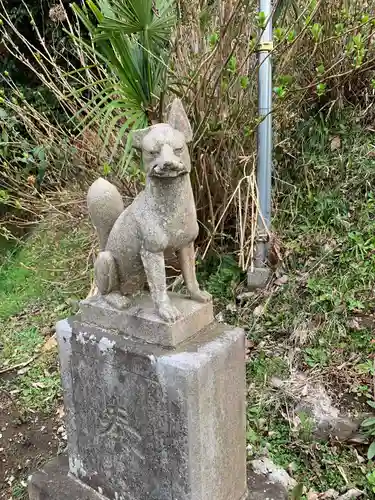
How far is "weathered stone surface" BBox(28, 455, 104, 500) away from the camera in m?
2.03

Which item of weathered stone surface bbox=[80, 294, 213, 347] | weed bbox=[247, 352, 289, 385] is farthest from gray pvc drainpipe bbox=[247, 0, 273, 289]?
weathered stone surface bbox=[80, 294, 213, 347]

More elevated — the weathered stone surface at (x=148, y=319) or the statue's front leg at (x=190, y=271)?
the statue's front leg at (x=190, y=271)

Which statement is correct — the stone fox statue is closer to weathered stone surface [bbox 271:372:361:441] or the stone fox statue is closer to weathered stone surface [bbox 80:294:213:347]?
weathered stone surface [bbox 80:294:213:347]

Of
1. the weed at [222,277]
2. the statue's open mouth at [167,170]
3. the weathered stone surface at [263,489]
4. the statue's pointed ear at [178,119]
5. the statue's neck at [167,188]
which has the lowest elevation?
the weathered stone surface at [263,489]

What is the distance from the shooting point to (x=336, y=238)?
3.18 m

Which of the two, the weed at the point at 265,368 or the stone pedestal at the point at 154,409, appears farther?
the weed at the point at 265,368

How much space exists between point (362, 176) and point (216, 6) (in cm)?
162

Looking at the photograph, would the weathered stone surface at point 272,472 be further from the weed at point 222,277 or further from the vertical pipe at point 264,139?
the vertical pipe at point 264,139

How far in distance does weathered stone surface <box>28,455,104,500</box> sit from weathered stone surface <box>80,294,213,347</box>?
80cm

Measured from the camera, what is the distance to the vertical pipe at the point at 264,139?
273 cm

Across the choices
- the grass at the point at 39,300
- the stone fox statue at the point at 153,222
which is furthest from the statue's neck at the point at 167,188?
the grass at the point at 39,300

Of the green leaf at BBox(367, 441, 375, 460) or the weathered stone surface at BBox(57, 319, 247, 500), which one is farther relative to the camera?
the green leaf at BBox(367, 441, 375, 460)

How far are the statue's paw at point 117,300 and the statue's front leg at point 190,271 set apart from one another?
0.25m

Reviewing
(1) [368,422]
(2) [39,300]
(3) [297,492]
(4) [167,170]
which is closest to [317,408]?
(1) [368,422]
